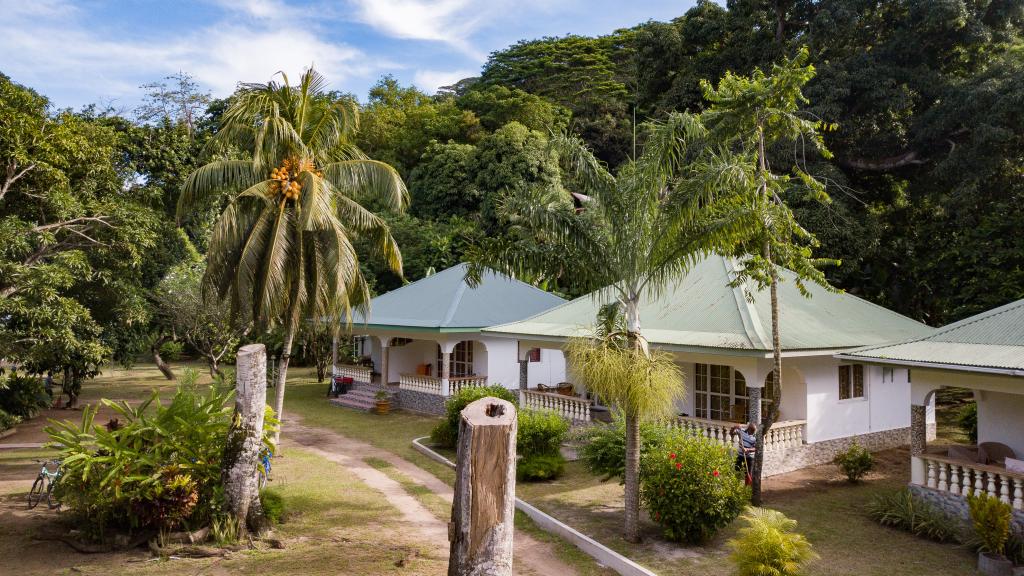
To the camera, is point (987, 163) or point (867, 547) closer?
point (867, 547)

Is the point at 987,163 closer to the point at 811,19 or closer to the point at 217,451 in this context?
→ the point at 811,19

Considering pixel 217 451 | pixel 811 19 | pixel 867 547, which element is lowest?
pixel 867 547

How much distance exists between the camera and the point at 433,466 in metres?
14.5

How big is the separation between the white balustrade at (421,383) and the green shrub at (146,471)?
12.0 meters

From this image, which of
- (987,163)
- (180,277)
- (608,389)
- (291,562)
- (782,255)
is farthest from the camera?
(180,277)

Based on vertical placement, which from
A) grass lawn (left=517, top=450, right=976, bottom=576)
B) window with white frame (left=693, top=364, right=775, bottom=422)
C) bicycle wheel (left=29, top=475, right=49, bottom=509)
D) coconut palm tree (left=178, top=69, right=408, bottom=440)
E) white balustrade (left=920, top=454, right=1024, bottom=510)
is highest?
coconut palm tree (left=178, top=69, right=408, bottom=440)

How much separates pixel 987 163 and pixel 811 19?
28.0ft

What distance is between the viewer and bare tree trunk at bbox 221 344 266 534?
934cm

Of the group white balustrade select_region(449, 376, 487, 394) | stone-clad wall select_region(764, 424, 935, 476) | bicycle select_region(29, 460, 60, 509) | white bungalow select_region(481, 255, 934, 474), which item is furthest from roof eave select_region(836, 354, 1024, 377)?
bicycle select_region(29, 460, 60, 509)

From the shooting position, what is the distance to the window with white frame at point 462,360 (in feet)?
77.8

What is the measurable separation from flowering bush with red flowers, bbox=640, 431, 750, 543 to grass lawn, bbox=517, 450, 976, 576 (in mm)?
350

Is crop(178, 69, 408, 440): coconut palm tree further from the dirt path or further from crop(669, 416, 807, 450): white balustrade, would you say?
crop(669, 416, 807, 450): white balustrade

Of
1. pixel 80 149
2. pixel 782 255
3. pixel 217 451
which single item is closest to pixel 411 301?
pixel 80 149

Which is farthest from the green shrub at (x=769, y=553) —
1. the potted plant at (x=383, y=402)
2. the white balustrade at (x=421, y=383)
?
the potted plant at (x=383, y=402)
